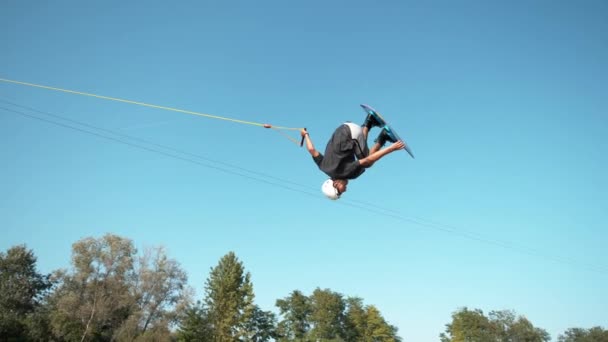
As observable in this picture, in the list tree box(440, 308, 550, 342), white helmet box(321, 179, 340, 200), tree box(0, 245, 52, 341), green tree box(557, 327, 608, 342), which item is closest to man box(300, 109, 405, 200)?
white helmet box(321, 179, 340, 200)

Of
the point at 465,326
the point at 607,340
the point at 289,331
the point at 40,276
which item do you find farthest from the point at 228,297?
the point at 607,340

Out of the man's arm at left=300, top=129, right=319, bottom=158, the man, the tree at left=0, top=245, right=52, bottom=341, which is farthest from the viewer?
the tree at left=0, top=245, right=52, bottom=341

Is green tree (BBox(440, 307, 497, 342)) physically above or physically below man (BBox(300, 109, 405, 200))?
above

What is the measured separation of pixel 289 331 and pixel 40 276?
42.2m

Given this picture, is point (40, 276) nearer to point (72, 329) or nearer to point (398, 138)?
point (72, 329)

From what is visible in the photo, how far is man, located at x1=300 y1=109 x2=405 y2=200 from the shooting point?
7.99m

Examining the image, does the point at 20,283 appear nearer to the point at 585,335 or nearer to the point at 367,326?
A: the point at 367,326

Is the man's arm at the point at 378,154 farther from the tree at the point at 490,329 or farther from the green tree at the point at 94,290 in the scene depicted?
the tree at the point at 490,329

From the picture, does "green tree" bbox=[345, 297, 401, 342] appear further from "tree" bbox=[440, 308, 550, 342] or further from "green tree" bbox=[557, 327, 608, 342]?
"green tree" bbox=[557, 327, 608, 342]

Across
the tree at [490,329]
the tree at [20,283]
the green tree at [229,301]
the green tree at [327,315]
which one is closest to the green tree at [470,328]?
the tree at [490,329]

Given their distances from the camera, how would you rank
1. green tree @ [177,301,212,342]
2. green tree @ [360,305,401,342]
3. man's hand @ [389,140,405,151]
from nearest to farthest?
man's hand @ [389,140,405,151] < green tree @ [177,301,212,342] < green tree @ [360,305,401,342]

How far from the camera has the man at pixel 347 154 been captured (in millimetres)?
7992

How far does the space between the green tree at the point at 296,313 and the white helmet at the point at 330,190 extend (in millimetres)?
64436

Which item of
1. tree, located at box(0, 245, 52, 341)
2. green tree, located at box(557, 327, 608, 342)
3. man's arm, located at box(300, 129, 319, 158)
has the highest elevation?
green tree, located at box(557, 327, 608, 342)
